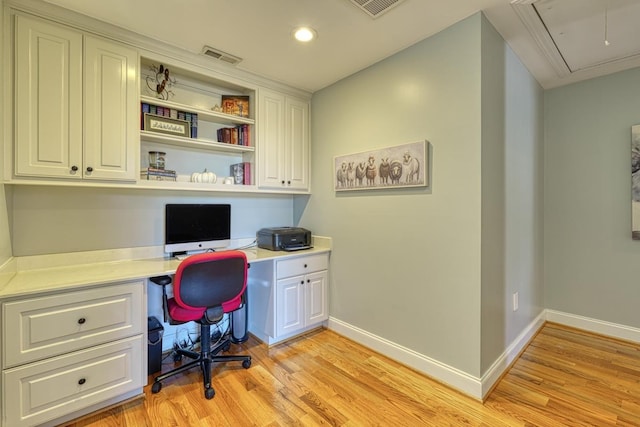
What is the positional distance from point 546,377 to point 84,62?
3848mm

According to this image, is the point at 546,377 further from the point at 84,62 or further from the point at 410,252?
the point at 84,62

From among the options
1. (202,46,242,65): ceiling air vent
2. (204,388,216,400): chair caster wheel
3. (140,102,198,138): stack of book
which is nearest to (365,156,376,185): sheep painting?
(202,46,242,65): ceiling air vent

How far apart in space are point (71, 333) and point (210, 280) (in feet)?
2.51

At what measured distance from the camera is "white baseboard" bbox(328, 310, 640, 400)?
1947mm

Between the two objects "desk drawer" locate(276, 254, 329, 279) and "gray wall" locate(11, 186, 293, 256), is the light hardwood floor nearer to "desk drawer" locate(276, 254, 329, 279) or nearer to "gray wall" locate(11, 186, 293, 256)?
"desk drawer" locate(276, 254, 329, 279)

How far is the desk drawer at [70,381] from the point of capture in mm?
1496

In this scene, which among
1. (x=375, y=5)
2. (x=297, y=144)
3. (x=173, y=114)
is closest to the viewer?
(x=375, y=5)

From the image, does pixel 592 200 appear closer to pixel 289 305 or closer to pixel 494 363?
pixel 494 363

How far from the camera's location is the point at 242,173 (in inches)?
110

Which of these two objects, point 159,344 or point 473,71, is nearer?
point 473,71

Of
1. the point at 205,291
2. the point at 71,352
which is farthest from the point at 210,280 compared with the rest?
the point at 71,352

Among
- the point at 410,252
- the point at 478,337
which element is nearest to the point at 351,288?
the point at 410,252

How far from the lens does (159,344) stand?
2.18m

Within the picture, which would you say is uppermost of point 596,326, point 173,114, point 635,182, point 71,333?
point 173,114
